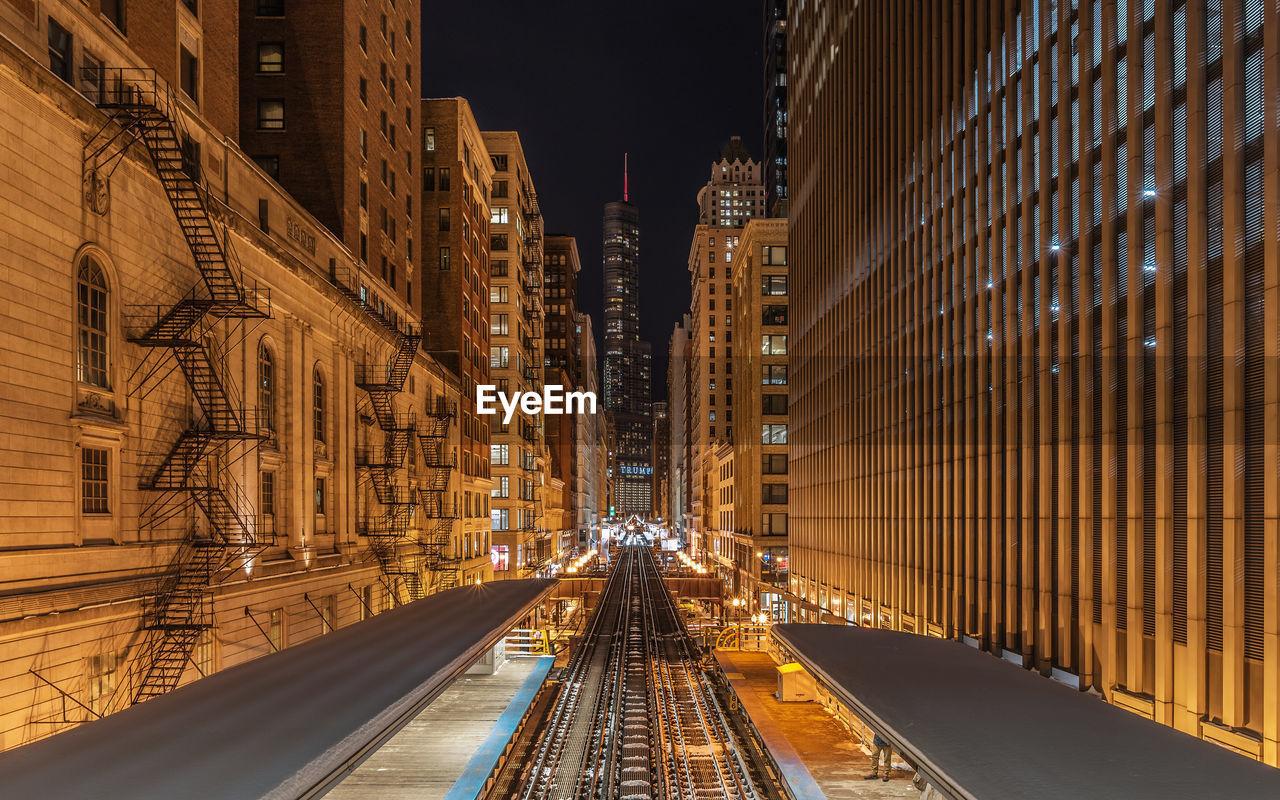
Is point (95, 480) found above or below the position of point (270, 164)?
below

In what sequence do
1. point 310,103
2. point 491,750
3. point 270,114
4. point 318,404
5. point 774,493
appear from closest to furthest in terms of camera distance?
1. point 491,750
2. point 318,404
3. point 310,103
4. point 270,114
5. point 774,493

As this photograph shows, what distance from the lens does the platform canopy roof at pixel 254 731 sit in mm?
12688

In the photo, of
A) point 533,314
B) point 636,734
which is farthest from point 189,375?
point 533,314

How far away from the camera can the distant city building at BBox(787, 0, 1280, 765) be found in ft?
63.1

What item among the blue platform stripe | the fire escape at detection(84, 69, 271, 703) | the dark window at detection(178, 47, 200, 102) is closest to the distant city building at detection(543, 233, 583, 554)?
the blue platform stripe

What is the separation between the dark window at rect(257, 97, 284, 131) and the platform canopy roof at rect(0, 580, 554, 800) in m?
30.5

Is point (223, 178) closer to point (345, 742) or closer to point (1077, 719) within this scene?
point (345, 742)

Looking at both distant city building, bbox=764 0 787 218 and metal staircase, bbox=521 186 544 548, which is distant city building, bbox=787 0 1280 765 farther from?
distant city building, bbox=764 0 787 218

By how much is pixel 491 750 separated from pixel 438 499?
3448 centimetres

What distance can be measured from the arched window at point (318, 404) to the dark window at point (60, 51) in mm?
17291

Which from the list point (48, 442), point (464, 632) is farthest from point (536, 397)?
point (48, 442)

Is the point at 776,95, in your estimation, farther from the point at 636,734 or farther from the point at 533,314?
the point at 636,734

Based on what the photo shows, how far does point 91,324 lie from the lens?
22.1 meters

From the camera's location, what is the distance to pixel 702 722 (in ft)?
125
